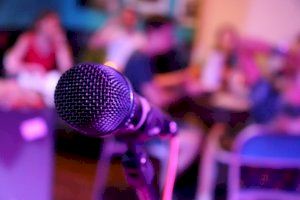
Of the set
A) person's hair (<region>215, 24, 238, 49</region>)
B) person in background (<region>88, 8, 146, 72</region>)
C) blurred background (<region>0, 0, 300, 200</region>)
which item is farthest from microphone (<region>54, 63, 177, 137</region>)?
person's hair (<region>215, 24, 238, 49</region>)

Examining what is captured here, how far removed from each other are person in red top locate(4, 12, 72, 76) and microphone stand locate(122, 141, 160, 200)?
8.27ft

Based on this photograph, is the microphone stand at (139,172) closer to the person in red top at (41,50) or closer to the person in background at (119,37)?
the person in red top at (41,50)

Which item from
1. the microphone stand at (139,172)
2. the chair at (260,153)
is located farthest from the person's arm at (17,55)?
the microphone stand at (139,172)

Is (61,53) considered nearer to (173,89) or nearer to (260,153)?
(173,89)

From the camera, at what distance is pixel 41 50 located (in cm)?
343

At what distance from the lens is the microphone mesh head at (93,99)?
2.47ft

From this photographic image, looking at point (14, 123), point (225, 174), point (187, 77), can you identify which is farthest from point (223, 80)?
point (14, 123)

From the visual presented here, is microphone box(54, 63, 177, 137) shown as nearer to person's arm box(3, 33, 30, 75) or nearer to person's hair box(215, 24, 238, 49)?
person's arm box(3, 33, 30, 75)

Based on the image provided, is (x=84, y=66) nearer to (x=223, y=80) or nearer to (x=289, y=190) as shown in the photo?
(x=289, y=190)

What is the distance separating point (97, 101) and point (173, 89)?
98.9 inches

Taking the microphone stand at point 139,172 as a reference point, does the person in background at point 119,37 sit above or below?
below

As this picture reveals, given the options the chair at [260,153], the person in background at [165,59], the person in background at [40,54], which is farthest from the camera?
the person in background at [40,54]

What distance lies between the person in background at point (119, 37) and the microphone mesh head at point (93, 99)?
8.78 feet

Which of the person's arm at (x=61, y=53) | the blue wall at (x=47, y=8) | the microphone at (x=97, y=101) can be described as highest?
the microphone at (x=97, y=101)
